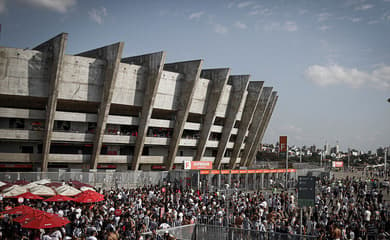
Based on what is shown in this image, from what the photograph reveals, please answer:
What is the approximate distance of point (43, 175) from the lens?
109 ft

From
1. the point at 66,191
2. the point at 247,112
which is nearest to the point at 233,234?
the point at 66,191

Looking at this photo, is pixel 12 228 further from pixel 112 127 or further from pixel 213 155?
pixel 213 155

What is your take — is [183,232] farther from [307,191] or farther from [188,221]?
[307,191]

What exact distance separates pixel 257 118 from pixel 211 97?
1339 cm

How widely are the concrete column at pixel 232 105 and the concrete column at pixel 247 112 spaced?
4.13m

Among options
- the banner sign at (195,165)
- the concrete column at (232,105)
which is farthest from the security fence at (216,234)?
the concrete column at (232,105)

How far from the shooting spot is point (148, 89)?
4353 cm

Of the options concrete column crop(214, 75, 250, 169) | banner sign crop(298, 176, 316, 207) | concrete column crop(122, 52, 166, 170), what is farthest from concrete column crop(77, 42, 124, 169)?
banner sign crop(298, 176, 316, 207)

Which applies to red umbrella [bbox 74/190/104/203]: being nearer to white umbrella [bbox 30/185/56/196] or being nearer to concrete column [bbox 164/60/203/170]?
white umbrella [bbox 30/185/56/196]

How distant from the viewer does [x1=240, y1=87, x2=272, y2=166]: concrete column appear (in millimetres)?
60406

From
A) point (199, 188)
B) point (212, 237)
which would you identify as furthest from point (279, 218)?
point (199, 188)

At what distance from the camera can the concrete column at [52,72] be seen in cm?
3656

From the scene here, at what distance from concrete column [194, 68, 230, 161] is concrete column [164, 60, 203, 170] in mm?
4868

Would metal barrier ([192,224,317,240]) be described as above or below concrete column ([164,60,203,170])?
below
